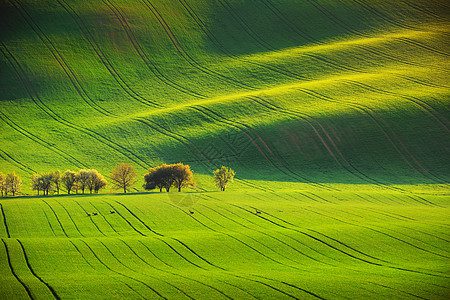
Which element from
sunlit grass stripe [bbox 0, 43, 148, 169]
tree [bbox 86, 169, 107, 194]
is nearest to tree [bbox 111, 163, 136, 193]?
tree [bbox 86, 169, 107, 194]

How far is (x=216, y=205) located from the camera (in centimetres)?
3684

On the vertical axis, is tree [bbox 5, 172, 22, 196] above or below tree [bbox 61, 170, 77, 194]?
below

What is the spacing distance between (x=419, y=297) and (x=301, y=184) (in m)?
37.4

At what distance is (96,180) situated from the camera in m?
47.6

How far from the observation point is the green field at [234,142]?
21.8 meters

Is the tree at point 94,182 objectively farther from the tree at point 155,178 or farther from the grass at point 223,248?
the grass at point 223,248

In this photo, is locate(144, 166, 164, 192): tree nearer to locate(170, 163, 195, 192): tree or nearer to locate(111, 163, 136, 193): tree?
locate(170, 163, 195, 192): tree

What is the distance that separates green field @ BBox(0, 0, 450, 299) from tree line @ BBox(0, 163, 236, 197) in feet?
10.8

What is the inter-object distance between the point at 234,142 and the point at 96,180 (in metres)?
24.4

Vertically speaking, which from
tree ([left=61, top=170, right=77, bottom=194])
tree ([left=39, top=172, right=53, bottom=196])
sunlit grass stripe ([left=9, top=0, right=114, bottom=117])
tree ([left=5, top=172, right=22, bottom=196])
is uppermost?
sunlit grass stripe ([left=9, top=0, right=114, bottom=117])

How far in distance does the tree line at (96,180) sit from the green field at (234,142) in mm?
3279

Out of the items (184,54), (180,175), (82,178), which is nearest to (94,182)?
(82,178)

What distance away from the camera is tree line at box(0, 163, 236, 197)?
45.8 metres

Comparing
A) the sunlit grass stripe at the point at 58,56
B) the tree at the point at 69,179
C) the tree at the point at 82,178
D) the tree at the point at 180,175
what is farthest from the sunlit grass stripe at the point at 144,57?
the tree at the point at 69,179
